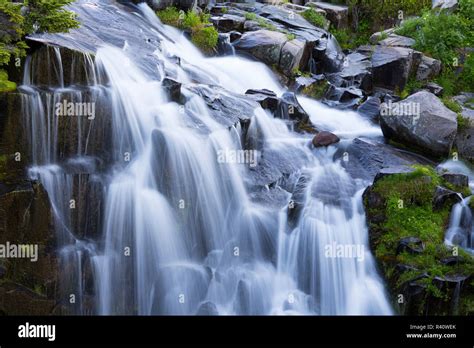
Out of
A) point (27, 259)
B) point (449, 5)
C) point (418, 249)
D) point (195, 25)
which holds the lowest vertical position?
point (27, 259)

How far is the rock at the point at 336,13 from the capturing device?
24.4 m

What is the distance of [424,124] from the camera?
13.4 meters

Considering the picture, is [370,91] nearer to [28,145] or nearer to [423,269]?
[423,269]

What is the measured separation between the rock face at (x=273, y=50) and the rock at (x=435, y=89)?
4.11 meters

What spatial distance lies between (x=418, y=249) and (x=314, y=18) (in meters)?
14.9

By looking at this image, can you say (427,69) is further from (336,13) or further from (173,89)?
(173,89)

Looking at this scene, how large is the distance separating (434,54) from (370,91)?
3.14 metres

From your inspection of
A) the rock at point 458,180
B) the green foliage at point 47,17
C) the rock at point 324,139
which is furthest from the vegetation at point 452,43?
the green foliage at point 47,17

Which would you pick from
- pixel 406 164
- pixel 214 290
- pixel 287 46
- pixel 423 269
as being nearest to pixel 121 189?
pixel 214 290

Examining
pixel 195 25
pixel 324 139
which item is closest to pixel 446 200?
pixel 324 139

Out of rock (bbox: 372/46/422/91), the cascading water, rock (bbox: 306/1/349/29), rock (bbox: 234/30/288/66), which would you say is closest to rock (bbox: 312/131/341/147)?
the cascading water

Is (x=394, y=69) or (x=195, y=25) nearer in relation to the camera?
(x=394, y=69)

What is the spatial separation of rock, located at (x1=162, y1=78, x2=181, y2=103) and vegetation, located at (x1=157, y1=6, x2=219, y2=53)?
5.86 metres

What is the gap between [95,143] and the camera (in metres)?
→ 10.8
